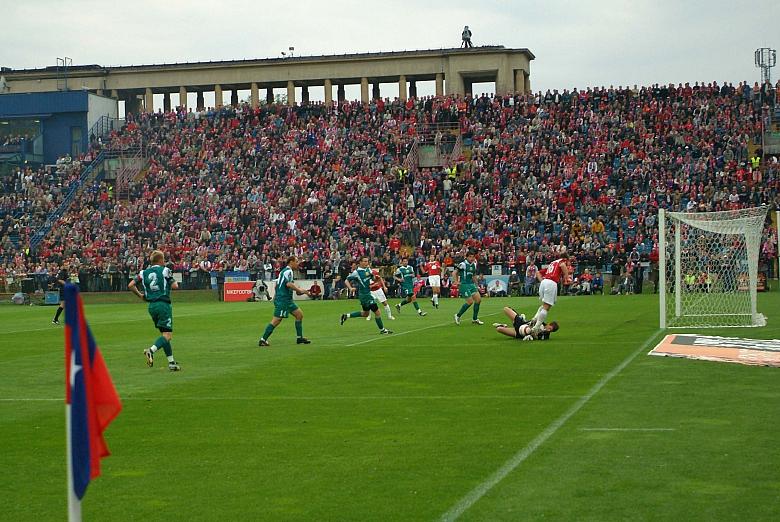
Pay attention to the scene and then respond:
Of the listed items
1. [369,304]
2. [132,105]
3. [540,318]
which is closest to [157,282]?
[540,318]

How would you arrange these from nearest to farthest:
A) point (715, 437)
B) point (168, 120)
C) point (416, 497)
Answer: point (416, 497) < point (715, 437) < point (168, 120)

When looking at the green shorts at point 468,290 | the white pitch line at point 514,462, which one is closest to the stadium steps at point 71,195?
the green shorts at point 468,290

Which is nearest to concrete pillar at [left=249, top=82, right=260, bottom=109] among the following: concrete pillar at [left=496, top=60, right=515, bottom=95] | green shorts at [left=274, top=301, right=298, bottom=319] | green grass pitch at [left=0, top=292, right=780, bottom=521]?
concrete pillar at [left=496, top=60, right=515, bottom=95]

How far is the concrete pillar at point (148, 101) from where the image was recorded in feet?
242

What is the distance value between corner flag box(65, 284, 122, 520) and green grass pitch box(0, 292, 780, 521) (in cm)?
231

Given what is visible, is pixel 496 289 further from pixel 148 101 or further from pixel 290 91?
pixel 148 101

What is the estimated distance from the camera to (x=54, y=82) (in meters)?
77.9

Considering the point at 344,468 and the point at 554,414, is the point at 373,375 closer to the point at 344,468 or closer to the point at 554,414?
the point at 554,414

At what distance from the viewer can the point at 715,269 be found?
106ft

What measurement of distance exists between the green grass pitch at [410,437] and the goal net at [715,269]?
675 centimetres

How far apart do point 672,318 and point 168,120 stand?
47268 mm

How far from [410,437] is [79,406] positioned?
5607mm

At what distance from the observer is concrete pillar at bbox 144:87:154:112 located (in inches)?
2906

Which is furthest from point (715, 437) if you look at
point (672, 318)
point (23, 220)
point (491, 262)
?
point (23, 220)
